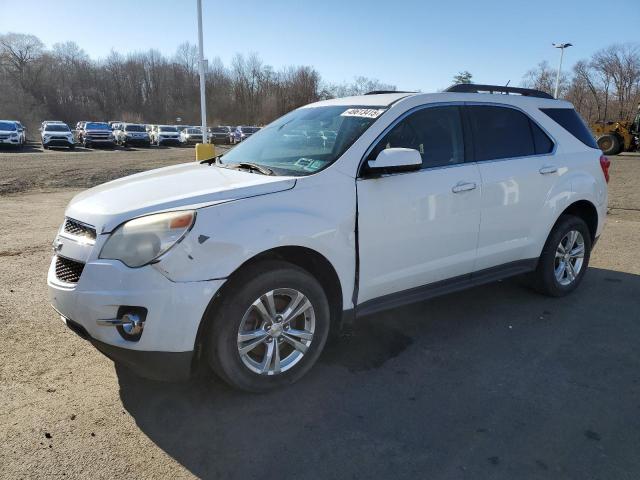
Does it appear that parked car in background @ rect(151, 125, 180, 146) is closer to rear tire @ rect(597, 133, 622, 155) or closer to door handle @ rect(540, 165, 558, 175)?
rear tire @ rect(597, 133, 622, 155)

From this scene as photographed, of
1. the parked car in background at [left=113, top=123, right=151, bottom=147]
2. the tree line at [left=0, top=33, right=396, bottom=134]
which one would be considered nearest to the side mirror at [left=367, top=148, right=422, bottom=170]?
the parked car in background at [left=113, top=123, right=151, bottom=147]

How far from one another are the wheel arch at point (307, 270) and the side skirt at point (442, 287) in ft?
0.49

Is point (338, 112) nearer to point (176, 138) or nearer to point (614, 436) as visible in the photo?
point (614, 436)

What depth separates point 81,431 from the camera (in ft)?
9.07

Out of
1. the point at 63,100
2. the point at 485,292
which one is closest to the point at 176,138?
the point at 485,292

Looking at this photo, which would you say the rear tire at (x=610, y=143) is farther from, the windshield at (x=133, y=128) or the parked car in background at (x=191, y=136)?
the windshield at (x=133, y=128)

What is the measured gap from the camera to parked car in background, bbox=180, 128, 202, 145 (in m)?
44.1

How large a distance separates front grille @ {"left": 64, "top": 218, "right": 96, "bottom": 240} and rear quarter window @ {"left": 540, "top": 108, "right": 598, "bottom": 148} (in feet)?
13.1

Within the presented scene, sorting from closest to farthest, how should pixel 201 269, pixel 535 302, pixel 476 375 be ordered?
pixel 201 269
pixel 476 375
pixel 535 302

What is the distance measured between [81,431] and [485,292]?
3.85 m

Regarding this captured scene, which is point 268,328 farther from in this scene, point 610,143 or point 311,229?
point 610,143

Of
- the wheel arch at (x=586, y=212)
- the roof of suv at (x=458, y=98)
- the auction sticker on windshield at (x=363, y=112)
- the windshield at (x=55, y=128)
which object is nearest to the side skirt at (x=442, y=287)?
the wheel arch at (x=586, y=212)

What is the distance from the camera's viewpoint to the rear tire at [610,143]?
2561 centimetres

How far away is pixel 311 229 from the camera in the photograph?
3.06 m
